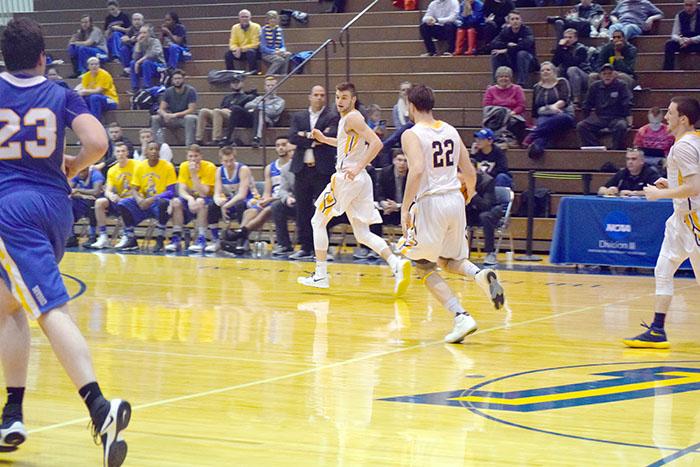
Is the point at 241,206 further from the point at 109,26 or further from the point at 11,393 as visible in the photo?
the point at 11,393

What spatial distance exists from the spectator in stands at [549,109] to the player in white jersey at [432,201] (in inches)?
298

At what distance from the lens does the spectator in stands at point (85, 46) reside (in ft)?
69.7

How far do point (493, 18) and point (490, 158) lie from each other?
14.1 ft

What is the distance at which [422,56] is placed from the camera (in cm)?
1812

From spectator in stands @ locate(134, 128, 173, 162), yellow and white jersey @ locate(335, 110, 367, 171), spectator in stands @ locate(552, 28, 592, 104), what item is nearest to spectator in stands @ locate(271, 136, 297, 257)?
spectator in stands @ locate(134, 128, 173, 162)

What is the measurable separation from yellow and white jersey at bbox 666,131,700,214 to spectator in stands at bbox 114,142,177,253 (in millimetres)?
9073

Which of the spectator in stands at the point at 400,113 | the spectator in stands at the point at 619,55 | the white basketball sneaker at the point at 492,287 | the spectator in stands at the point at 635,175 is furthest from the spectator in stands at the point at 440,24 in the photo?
the white basketball sneaker at the point at 492,287

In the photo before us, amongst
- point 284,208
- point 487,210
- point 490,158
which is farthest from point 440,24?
point 487,210

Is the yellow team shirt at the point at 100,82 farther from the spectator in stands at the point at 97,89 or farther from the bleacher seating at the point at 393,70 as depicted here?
the bleacher seating at the point at 393,70

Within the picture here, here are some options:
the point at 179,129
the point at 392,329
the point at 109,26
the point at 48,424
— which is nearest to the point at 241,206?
the point at 179,129

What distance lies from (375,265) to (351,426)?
8215 mm

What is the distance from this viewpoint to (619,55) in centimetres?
1616

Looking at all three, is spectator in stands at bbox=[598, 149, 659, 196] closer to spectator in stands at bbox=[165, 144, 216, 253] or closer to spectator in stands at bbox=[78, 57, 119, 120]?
spectator in stands at bbox=[165, 144, 216, 253]

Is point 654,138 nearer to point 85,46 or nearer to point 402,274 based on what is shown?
point 402,274
